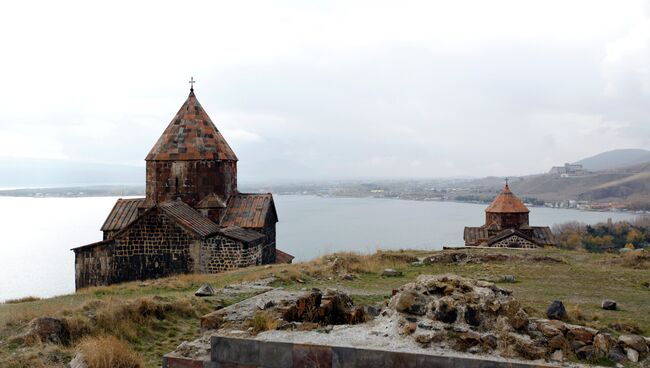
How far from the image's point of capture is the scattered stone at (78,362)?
4887mm

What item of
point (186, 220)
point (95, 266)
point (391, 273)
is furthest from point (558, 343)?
point (95, 266)

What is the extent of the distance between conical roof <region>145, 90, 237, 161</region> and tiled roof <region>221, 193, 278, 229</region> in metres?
1.42

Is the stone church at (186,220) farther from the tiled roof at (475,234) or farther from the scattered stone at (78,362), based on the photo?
the tiled roof at (475,234)

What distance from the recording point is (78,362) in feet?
16.3

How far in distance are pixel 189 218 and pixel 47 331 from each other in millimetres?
8351

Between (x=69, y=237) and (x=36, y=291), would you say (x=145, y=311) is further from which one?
(x=69, y=237)

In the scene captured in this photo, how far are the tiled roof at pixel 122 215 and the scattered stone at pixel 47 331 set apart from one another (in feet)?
33.2

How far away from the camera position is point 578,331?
173 inches

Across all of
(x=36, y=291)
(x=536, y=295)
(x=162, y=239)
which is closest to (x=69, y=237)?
(x=36, y=291)

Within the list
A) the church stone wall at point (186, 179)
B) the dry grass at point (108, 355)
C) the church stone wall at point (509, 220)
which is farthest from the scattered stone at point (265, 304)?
the church stone wall at point (509, 220)

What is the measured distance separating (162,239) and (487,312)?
10.7 m

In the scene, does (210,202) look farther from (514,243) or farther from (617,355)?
(617,355)

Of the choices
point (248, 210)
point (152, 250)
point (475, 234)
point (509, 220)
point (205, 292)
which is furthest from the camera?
point (475, 234)

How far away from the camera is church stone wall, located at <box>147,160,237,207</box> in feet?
51.8
